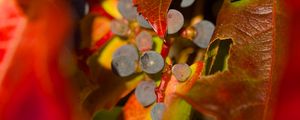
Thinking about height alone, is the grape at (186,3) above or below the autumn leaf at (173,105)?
above

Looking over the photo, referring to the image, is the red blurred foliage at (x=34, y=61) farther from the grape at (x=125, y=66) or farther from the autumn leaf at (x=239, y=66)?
the autumn leaf at (x=239, y=66)

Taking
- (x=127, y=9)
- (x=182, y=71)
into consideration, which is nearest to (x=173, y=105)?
(x=182, y=71)

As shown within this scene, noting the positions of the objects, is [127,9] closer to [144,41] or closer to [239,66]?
[144,41]

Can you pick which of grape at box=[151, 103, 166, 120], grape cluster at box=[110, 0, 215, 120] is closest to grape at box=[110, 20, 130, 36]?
grape cluster at box=[110, 0, 215, 120]

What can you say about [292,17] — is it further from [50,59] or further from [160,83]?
[50,59]

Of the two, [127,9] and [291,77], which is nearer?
[291,77]

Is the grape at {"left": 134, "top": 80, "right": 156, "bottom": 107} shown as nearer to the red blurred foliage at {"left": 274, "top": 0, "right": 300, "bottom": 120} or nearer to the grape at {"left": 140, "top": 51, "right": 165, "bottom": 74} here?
the grape at {"left": 140, "top": 51, "right": 165, "bottom": 74}

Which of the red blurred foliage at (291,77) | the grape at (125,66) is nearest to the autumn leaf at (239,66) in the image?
the red blurred foliage at (291,77)
